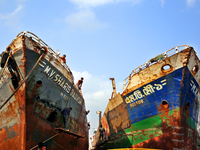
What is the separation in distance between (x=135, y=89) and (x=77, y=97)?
3982 mm

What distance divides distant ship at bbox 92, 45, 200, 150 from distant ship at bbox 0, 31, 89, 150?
189 inches

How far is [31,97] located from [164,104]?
7577 mm

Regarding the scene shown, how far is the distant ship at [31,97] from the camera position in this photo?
8.32 metres

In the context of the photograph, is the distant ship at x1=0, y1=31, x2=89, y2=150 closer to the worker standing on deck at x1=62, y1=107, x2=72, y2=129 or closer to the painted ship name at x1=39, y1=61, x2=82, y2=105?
the painted ship name at x1=39, y1=61, x2=82, y2=105

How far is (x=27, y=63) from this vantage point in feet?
28.2

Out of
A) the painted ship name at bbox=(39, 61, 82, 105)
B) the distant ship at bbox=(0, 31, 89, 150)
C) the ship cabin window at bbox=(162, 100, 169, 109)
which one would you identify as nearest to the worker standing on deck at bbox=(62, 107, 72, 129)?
the distant ship at bbox=(0, 31, 89, 150)

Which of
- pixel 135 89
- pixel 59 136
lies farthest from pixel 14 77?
pixel 135 89

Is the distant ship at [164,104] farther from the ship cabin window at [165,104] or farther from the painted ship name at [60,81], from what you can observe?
the painted ship name at [60,81]

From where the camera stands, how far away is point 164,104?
11078 mm

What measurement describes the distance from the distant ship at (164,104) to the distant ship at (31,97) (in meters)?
4.79

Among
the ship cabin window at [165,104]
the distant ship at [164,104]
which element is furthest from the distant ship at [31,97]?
the ship cabin window at [165,104]

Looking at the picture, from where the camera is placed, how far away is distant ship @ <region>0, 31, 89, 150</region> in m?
8.32

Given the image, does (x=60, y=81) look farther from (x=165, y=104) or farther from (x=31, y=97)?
(x=165, y=104)

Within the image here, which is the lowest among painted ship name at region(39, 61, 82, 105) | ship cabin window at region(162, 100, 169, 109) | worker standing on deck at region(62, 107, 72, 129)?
worker standing on deck at region(62, 107, 72, 129)
